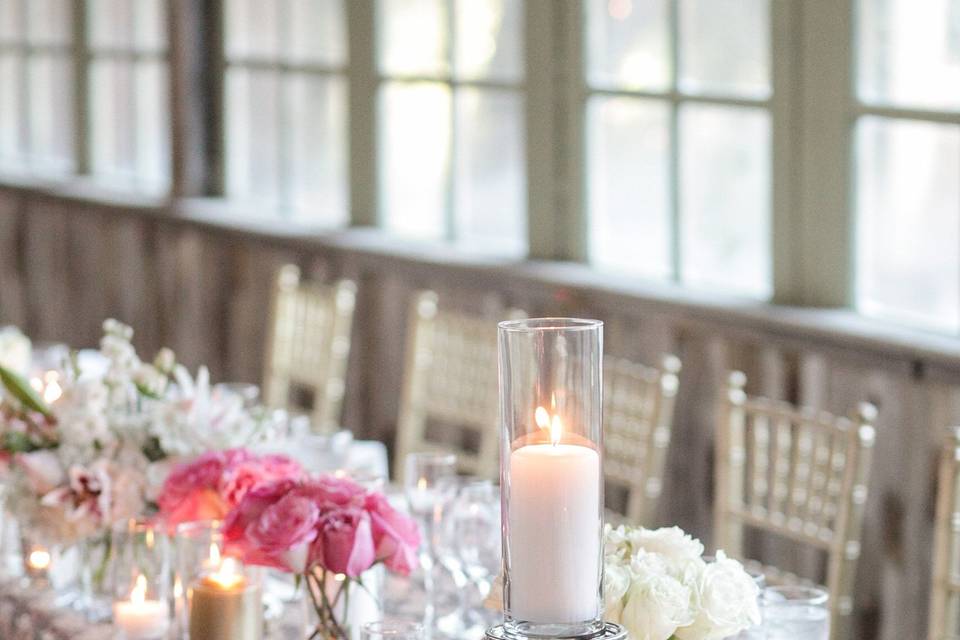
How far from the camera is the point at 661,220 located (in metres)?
3.75

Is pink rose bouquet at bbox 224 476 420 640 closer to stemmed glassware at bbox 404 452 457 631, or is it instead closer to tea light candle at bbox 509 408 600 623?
tea light candle at bbox 509 408 600 623

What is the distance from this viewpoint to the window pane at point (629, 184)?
3.71 metres

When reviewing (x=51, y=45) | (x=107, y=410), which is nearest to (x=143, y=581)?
(x=107, y=410)

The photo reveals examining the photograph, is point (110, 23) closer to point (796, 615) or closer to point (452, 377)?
point (452, 377)

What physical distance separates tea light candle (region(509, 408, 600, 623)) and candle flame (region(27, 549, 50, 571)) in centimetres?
111

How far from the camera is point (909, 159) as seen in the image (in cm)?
308

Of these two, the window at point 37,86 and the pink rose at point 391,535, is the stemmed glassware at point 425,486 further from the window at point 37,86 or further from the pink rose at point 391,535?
the window at point 37,86

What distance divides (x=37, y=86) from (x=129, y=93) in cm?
80

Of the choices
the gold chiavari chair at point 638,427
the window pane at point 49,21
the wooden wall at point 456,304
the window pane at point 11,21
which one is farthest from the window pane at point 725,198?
the window pane at point 11,21

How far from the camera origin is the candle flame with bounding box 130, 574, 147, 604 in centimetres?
202

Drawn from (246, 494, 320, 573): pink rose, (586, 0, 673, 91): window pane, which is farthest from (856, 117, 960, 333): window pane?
(246, 494, 320, 573): pink rose

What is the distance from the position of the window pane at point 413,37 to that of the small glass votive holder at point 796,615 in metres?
2.73

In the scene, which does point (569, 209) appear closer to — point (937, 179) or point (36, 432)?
point (937, 179)

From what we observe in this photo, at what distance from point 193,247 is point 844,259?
110 inches
